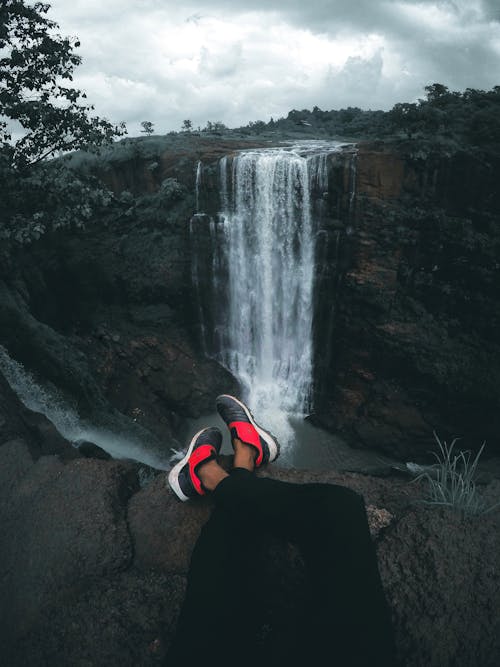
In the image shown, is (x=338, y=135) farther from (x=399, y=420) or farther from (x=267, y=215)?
(x=399, y=420)

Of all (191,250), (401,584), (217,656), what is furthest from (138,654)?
(191,250)

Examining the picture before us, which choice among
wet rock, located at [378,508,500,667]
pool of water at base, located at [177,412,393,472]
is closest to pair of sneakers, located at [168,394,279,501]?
wet rock, located at [378,508,500,667]

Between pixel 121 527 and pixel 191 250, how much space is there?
10.9 m

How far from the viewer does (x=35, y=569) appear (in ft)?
6.89

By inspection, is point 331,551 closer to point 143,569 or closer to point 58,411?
point 143,569

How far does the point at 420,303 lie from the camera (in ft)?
36.8

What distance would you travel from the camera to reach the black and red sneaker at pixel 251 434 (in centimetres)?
289

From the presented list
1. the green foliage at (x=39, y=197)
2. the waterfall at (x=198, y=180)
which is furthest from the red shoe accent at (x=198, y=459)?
the waterfall at (x=198, y=180)

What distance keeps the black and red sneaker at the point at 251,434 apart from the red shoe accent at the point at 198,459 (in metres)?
0.28

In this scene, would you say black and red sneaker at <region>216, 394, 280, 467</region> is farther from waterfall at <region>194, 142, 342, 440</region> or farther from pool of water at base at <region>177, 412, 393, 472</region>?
waterfall at <region>194, 142, 342, 440</region>

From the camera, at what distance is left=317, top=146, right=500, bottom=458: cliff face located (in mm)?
10172

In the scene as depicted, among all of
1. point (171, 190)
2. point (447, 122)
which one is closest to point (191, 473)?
point (171, 190)

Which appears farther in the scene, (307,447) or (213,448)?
(307,447)

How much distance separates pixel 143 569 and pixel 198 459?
28.3 inches
